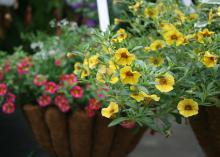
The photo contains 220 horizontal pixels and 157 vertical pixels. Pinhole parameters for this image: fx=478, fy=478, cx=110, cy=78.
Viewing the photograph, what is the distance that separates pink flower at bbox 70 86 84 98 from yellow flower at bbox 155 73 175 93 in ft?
3.16

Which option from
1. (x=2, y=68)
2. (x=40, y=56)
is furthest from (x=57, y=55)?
(x=2, y=68)

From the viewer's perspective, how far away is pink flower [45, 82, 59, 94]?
2.13 meters

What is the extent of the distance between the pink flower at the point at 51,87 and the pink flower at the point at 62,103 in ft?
0.12

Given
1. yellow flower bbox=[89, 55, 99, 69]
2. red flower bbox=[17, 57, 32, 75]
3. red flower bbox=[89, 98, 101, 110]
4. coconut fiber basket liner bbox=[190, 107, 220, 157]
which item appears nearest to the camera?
yellow flower bbox=[89, 55, 99, 69]

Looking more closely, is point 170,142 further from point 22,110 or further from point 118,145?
point 22,110

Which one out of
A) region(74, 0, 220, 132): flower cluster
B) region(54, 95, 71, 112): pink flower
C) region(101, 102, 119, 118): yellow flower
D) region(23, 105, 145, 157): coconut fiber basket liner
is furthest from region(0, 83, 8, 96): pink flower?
region(101, 102, 119, 118): yellow flower

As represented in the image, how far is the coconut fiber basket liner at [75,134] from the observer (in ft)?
6.92

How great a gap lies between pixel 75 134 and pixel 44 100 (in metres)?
0.20

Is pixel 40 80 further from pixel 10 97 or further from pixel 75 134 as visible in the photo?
pixel 75 134

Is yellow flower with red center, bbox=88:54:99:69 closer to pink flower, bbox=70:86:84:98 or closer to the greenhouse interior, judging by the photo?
the greenhouse interior

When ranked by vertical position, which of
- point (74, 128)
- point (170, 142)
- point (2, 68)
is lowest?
point (170, 142)

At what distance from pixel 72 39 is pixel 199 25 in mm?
962

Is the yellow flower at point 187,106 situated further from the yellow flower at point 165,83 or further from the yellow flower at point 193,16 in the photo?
the yellow flower at point 193,16

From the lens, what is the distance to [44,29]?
3891mm
